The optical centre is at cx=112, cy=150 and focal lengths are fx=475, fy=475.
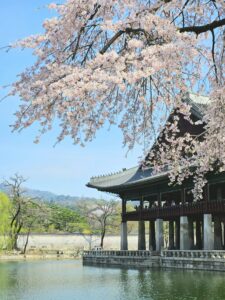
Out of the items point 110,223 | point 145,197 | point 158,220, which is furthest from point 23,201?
point 158,220

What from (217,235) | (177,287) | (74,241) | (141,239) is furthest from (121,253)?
(74,241)

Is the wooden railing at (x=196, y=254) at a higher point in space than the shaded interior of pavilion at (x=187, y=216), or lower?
lower

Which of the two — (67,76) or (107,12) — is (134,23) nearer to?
(107,12)

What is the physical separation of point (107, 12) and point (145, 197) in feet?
110

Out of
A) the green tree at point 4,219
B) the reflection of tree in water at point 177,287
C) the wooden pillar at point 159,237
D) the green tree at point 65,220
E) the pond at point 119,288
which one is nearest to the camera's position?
the reflection of tree in water at point 177,287

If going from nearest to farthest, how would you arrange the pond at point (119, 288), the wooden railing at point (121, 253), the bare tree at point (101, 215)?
1. the pond at point (119, 288)
2. the wooden railing at point (121, 253)
3. the bare tree at point (101, 215)

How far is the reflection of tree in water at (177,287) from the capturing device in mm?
16291

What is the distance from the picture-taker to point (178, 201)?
39.3 metres

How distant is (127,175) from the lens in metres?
40.2

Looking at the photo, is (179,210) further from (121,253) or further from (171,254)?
(121,253)

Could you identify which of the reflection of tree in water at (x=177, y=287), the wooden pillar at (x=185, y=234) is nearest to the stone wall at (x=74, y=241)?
the wooden pillar at (x=185, y=234)

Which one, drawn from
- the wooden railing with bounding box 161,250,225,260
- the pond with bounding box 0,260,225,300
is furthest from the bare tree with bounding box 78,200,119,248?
the pond with bounding box 0,260,225,300

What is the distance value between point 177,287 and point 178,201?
20922 mm

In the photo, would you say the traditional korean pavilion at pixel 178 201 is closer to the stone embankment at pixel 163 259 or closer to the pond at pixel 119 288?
the stone embankment at pixel 163 259
